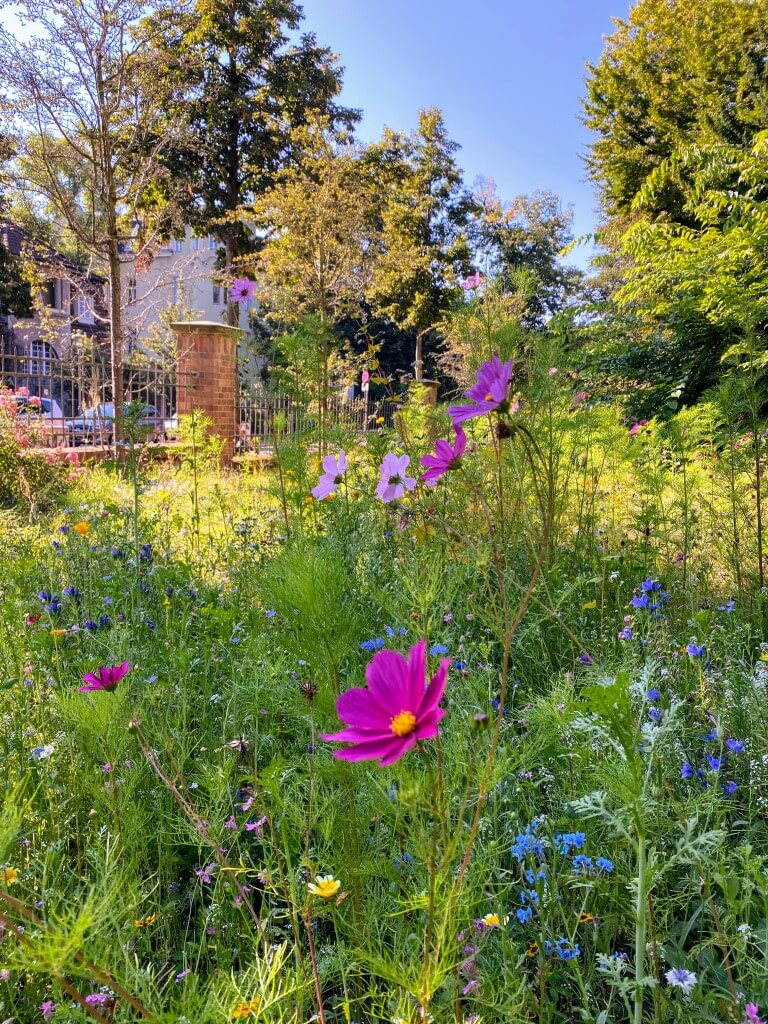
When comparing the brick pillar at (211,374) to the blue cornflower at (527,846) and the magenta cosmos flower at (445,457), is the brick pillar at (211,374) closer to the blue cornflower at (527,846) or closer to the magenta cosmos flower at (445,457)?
the magenta cosmos flower at (445,457)

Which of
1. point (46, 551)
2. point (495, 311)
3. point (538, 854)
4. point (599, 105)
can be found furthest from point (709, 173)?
point (599, 105)

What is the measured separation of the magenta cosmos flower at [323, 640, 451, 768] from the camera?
614 millimetres

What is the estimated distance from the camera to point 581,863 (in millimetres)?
1111

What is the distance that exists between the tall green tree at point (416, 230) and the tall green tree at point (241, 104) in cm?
300

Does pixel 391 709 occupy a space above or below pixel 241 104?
below

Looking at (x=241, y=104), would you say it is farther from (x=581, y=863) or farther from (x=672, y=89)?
(x=581, y=863)

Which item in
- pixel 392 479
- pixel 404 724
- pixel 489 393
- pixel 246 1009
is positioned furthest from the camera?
pixel 392 479

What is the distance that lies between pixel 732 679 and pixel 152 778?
153cm

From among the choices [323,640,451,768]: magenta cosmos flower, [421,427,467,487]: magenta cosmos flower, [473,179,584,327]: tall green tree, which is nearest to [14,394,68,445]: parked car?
[421,427,467,487]: magenta cosmos flower

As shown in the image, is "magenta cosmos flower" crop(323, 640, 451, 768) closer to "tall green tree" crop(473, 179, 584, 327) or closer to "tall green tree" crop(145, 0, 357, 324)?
"tall green tree" crop(145, 0, 357, 324)

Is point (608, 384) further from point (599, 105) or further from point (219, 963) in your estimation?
point (599, 105)

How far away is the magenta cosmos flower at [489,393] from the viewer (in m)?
0.97

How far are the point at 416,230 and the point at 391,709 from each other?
79.7 feet

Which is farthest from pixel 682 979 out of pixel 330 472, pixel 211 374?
pixel 211 374
